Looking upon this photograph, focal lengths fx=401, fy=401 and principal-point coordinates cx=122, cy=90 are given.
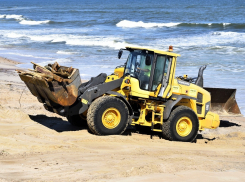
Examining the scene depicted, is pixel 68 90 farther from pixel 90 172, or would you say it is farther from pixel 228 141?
pixel 228 141

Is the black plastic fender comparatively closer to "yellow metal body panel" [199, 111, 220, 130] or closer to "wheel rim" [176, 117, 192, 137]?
"wheel rim" [176, 117, 192, 137]

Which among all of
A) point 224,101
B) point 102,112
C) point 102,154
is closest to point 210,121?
point 224,101

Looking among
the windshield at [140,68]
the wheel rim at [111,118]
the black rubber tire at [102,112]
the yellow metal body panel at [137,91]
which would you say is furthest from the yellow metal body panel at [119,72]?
the wheel rim at [111,118]

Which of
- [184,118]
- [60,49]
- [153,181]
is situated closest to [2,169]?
[153,181]

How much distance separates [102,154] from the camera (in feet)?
23.4

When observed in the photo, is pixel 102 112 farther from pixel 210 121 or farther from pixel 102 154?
pixel 210 121

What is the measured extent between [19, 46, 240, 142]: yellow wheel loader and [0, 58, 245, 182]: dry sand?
34 cm

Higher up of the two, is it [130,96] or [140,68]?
[140,68]

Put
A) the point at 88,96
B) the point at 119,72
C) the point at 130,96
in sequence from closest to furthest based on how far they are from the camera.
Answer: the point at 88,96
the point at 130,96
the point at 119,72

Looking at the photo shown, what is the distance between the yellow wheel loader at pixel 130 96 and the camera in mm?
8227

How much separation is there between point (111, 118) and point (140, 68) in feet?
4.21

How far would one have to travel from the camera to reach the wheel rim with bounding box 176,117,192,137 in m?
9.14

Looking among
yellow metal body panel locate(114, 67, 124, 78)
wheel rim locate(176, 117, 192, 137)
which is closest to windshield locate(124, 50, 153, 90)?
yellow metal body panel locate(114, 67, 124, 78)

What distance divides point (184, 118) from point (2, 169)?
14.9 ft
